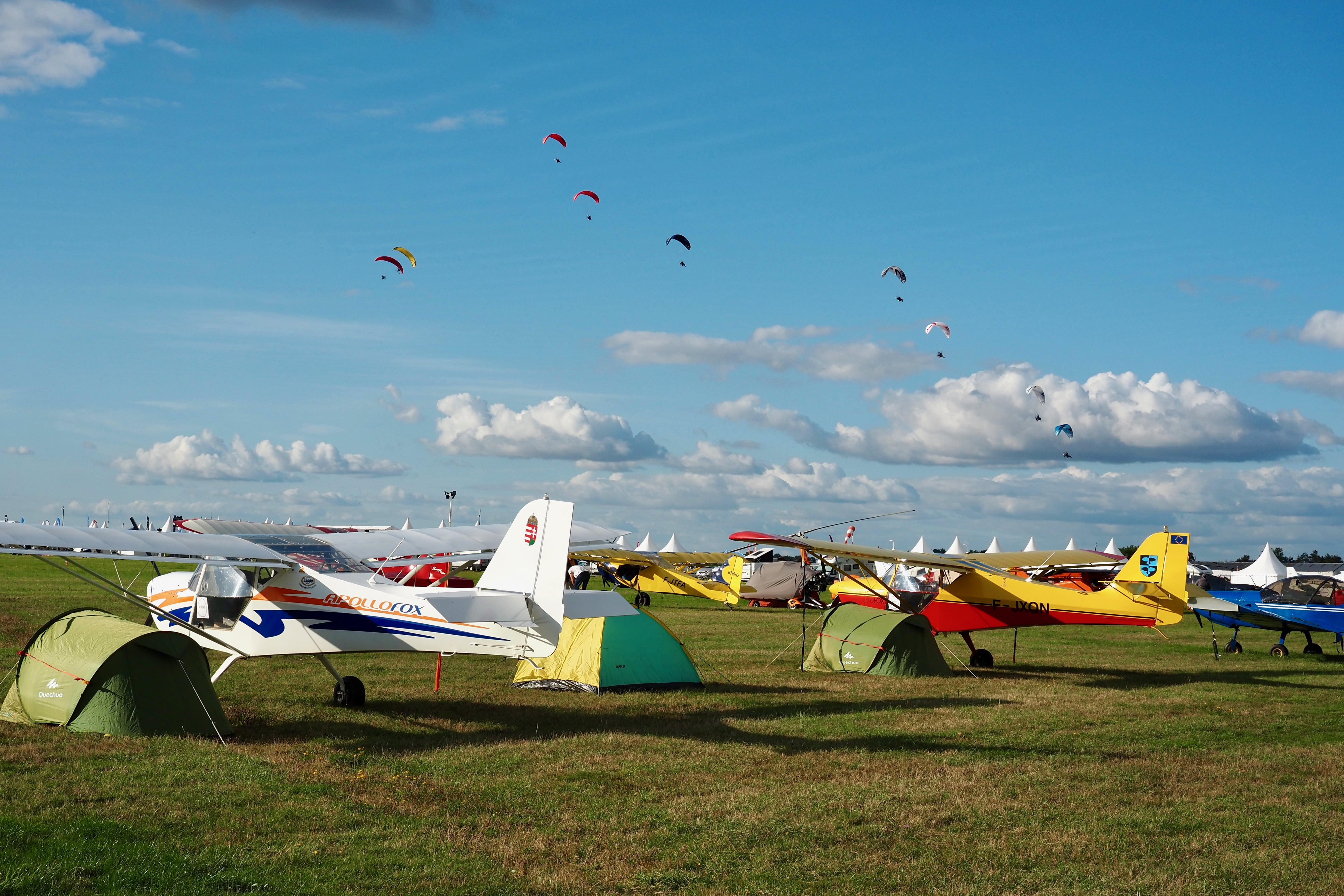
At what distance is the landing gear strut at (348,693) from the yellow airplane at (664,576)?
63.8ft

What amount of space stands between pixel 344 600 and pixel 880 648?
845cm

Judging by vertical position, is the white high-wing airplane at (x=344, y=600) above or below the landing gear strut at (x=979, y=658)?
above

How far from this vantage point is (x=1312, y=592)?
22250 mm

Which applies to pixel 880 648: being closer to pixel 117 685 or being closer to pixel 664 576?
pixel 117 685

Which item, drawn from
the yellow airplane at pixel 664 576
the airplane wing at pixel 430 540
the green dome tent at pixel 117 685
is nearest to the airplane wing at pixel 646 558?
the yellow airplane at pixel 664 576

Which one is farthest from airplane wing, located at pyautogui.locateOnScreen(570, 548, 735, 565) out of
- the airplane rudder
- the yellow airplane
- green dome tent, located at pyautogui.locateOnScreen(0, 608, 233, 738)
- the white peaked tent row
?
the white peaked tent row

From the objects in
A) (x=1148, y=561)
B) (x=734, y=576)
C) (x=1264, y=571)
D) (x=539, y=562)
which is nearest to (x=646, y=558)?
(x=734, y=576)

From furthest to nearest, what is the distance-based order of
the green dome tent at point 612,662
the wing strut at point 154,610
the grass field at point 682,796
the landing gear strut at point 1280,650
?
the landing gear strut at point 1280,650 < the green dome tent at point 612,662 < the wing strut at point 154,610 < the grass field at point 682,796

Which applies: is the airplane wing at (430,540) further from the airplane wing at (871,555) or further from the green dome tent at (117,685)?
the green dome tent at (117,685)

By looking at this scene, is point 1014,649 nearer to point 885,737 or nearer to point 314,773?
point 885,737

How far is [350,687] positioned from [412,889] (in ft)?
22.0

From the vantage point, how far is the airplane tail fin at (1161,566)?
1686 cm

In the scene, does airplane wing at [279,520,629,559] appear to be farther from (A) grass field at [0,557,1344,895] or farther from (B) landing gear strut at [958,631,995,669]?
(B) landing gear strut at [958,631,995,669]

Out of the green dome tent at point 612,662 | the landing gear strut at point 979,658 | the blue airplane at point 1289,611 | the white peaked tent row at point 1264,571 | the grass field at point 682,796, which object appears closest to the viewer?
the grass field at point 682,796
